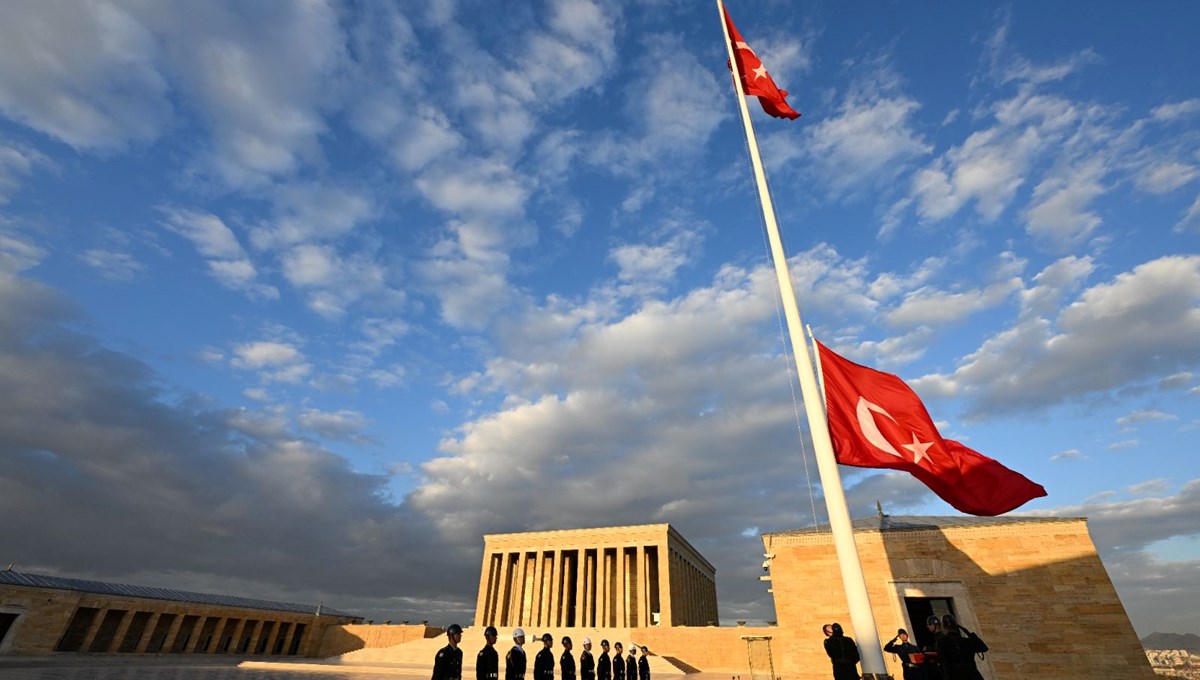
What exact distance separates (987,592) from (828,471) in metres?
19.3

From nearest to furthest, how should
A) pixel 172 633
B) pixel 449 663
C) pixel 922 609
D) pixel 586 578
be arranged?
pixel 449 663 → pixel 922 609 → pixel 172 633 → pixel 586 578

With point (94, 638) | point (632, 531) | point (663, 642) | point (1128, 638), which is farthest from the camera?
point (632, 531)

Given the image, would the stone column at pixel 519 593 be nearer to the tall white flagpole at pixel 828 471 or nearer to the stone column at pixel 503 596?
the stone column at pixel 503 596

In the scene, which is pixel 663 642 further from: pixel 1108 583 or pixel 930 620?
pixel 930 620

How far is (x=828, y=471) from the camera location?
771 cm

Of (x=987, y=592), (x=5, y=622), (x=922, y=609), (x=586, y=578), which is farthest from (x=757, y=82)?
(x=5, y=622)

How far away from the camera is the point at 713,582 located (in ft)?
244

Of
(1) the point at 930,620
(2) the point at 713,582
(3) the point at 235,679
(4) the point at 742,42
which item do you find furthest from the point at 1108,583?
(2) the point at 713,582

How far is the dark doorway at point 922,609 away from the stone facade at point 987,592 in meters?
0.04

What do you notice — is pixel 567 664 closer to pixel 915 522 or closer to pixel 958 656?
pixel 958 656

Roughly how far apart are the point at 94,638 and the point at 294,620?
1818 cm

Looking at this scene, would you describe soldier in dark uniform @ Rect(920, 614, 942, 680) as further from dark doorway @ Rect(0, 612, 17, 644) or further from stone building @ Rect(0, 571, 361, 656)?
dark doorway @ Rect(0, 612, 17, 644)

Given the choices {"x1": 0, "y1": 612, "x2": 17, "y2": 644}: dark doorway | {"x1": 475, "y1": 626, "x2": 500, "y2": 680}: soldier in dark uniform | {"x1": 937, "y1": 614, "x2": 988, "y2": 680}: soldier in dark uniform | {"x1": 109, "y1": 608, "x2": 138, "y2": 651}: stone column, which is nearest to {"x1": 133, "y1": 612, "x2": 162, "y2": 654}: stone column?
{"x1": 109, "y1": 608, "x2": 138, "y2": 651}: stone column

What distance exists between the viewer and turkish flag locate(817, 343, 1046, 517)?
29.9 feet
